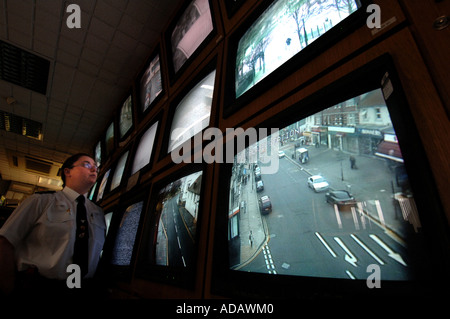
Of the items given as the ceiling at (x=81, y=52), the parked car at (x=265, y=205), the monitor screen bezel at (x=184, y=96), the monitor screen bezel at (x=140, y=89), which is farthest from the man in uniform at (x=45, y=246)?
the ceiling at (x=81, y=52)

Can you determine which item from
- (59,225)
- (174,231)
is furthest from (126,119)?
(174,231)

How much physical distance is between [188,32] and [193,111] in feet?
2.97

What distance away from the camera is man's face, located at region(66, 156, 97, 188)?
5.44 feet

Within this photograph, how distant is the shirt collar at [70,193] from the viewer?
61.7 inches

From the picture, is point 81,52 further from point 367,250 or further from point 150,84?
point 367,250

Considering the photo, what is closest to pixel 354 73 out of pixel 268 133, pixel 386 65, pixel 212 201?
pixel 386 65

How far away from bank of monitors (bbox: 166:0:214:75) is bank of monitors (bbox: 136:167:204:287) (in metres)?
1.04

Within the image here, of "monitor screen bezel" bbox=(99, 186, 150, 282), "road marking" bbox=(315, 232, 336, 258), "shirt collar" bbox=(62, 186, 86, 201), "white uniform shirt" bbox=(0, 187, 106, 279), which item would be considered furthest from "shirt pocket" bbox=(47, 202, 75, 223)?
"road marking" bbox=(315, 232, 336, 258)

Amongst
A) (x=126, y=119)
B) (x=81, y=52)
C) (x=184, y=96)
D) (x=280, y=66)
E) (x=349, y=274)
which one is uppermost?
(x=81, y=52)

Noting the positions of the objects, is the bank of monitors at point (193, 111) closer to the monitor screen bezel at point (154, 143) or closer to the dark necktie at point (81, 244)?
the monitor screen bezel at point (154, 143)

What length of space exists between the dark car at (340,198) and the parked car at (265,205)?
19 centimetres

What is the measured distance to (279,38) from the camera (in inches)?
34.7

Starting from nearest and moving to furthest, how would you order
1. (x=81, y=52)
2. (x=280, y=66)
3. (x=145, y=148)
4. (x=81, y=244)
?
(x=280, y=66)
(x=81, y=244)
(x=145, y=148)
(x=81, y=52)
